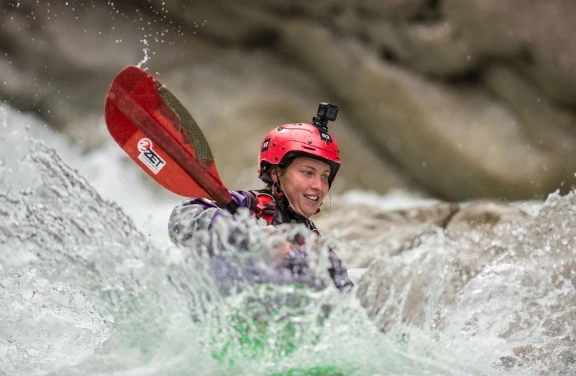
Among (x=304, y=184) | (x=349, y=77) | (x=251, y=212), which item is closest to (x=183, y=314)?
(x=251, y=212)

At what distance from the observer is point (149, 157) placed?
2.26 m

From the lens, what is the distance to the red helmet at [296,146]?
241 centimetres

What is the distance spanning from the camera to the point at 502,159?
4.17 meters

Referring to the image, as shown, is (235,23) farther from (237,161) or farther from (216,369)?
(216,369)

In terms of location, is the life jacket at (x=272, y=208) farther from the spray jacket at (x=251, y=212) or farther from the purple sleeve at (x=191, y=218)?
the purple sleeve at (x=191, y=218)

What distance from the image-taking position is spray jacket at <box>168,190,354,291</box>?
6.72ft

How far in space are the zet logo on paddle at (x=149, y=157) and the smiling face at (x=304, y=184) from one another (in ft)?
1.56

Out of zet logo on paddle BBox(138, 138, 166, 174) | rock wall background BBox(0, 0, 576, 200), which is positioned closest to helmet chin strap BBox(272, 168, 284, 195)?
zet logo on paddle BBox(138, 138, 166, 174)

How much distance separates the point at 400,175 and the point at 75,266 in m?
3.08

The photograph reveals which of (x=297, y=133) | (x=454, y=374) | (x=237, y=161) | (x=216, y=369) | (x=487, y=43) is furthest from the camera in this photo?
(x=237, y=161)

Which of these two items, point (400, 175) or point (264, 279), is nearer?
point (264, 279)

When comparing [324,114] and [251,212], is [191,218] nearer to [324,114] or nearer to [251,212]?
[251,212]

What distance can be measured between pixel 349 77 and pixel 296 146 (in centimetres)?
215

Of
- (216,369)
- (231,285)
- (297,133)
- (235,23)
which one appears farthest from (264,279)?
(235,23)
